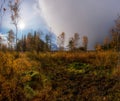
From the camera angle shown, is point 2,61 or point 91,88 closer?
point 2,61

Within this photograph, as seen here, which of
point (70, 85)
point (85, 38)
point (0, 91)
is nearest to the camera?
point (0, 91)

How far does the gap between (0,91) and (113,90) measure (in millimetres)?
4385

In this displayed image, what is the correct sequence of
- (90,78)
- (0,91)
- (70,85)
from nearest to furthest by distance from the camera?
(0,91) → (70,85) → (90,78)

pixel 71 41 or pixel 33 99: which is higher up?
pixel 71 41

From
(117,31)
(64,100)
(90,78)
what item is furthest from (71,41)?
(64,100)

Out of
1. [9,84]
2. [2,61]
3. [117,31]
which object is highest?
[117,31]

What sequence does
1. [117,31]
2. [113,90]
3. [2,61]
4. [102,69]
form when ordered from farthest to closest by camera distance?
1. [117,31]
2. [102,69]
3. [113,90]
4. [2,61]

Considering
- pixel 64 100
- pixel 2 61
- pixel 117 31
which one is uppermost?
pixel 117 31

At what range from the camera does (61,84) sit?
35.8ft

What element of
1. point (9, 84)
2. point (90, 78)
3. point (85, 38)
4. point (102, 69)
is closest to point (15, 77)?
point (9, 84)

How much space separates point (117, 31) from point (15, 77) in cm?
1023

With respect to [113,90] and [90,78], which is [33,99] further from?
[90,78]

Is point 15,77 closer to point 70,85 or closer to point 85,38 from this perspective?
point 70,85

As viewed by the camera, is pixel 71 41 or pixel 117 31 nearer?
pixel 117 31
